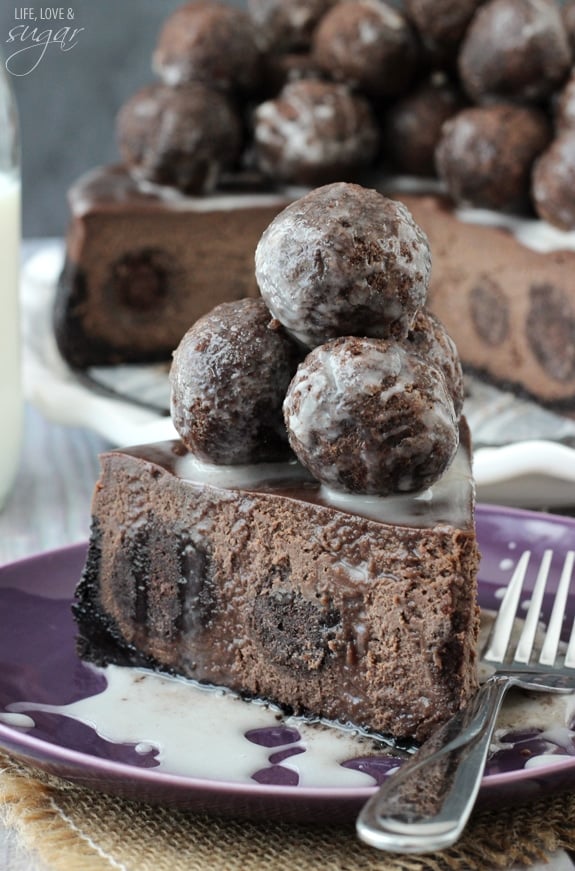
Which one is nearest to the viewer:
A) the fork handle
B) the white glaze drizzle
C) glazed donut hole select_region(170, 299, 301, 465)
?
the fork handle

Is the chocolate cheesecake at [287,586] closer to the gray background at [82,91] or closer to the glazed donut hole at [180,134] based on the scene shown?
the glazed donut hole at [180,134]

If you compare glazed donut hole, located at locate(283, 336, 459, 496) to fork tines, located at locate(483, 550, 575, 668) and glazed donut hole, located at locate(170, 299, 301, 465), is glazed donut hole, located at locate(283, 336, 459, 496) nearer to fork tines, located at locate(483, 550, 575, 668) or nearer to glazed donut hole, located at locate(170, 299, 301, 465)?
glazed donut hole, located at locate(170, 299, 301, 465)

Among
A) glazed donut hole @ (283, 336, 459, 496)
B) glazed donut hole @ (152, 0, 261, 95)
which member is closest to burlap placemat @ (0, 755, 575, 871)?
glazed donut hole @ (283, 336, 459, 496)

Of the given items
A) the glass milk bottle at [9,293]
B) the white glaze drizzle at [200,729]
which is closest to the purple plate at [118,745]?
the white glaze drizzle at [200,729]

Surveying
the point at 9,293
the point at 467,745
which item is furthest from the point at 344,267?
the point at 9,293

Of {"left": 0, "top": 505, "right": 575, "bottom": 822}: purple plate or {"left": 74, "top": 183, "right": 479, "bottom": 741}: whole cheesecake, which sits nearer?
{"left": 0, "top": 505, "right": 575, "bottom": 822}: purple plate

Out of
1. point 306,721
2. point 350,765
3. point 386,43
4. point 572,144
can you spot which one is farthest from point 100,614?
point 386,43

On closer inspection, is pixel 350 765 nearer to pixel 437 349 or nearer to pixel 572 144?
pixel 437 349
